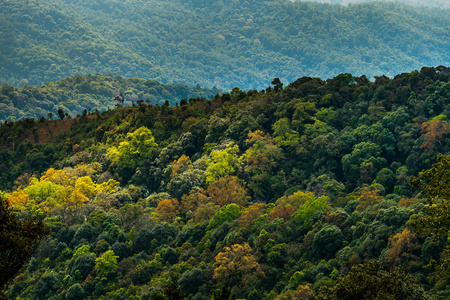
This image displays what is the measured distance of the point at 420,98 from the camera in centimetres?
6988

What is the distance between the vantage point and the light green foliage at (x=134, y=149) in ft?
264

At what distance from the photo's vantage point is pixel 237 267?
46938mm

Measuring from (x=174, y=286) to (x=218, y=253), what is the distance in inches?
1034

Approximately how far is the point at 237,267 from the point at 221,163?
24.6 m

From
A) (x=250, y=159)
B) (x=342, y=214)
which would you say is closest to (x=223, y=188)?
(x=250, y=159)

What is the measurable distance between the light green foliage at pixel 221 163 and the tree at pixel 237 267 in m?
21.1

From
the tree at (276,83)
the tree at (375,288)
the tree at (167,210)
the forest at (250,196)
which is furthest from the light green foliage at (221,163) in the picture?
the tree at (375,288)

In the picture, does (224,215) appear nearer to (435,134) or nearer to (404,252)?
(404,252)

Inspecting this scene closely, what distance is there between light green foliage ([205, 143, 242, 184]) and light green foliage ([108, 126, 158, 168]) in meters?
14.1

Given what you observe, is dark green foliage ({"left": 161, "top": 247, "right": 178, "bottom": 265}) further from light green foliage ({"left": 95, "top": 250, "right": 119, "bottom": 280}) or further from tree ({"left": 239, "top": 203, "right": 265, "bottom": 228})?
tree ({"left": 239, "top": 203, "right": 265, "bottom": 228})

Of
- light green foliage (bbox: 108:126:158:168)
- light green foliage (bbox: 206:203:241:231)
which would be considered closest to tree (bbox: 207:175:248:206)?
light green foliage (bbox: 206:203:241:231)

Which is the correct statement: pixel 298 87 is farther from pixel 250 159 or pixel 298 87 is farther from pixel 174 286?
pixel 174 286

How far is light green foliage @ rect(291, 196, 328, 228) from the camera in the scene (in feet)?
171

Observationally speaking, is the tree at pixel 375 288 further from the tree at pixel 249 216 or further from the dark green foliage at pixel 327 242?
the tree at pixel 249 216
